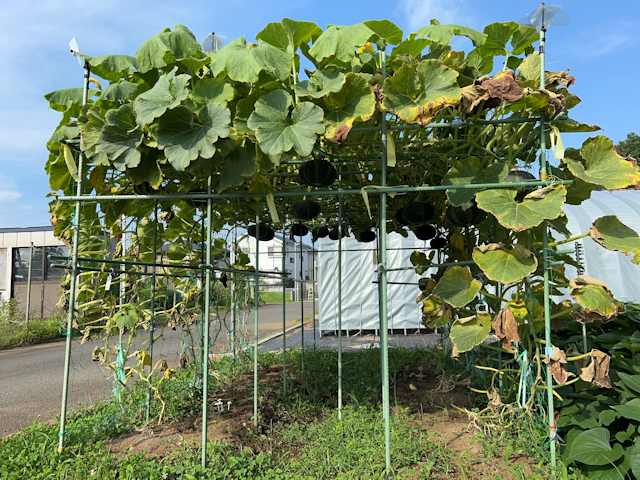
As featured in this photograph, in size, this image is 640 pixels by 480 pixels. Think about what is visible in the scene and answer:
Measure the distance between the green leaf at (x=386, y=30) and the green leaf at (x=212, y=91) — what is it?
99 centimetres

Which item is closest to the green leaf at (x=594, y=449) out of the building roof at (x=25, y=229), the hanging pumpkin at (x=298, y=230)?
the hanging pumpkin at (x=298, y=230)

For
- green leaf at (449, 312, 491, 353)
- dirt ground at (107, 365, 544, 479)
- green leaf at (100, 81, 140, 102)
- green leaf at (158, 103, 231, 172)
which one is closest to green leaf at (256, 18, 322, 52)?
green leaf at (158, 103, 231, 172)

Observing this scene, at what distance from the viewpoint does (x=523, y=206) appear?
8.25 ft

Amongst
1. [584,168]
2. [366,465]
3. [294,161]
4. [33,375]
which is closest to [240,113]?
[294,161]

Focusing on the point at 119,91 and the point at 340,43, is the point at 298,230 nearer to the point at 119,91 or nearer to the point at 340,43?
the point at 119,91

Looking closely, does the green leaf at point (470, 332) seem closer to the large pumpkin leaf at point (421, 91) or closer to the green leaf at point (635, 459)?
the green leaf at point (635, 459)

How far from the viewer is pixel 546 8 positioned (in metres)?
2.68

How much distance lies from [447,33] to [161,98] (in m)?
1.88

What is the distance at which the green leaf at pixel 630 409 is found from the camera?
240 centimetres

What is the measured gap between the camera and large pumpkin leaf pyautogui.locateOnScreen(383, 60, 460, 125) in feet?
8.21

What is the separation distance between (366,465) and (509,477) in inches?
33.6

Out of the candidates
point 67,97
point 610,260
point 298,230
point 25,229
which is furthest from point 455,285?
point 25,229

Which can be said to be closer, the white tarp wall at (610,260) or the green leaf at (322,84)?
the green leaf at (322,84)

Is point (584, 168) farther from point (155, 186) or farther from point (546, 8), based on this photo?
point (155, 186)
